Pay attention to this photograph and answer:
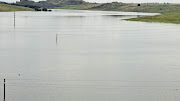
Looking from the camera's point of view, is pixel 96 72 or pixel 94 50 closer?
pixel 96 72

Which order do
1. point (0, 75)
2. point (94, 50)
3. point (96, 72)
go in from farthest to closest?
1. point (94, 50)
2. point (96, 72)
3. point (0, 75)

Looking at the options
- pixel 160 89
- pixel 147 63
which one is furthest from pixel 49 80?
pixel 147 63

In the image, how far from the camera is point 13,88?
38.2 meters

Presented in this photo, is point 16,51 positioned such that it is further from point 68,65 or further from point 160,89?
point 160,89

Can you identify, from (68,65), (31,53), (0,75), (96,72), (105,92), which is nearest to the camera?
(105,92)

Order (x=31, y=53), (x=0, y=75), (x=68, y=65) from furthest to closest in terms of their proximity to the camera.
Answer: (x=31, y=53) → (x=68, y=65) → (x=0, y=75)

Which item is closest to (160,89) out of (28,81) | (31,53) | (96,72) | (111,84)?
(111,84)

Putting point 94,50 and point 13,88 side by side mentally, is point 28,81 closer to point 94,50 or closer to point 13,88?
point 13,88

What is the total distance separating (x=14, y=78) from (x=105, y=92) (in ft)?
39.9

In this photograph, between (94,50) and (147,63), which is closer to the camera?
(147,63)

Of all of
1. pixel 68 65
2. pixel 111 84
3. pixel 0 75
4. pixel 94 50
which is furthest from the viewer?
pixel 94 50

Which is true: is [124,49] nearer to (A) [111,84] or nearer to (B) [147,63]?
(B) [147,63]

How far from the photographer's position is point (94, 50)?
6950 cm

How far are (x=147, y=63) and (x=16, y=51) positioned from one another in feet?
84.3
